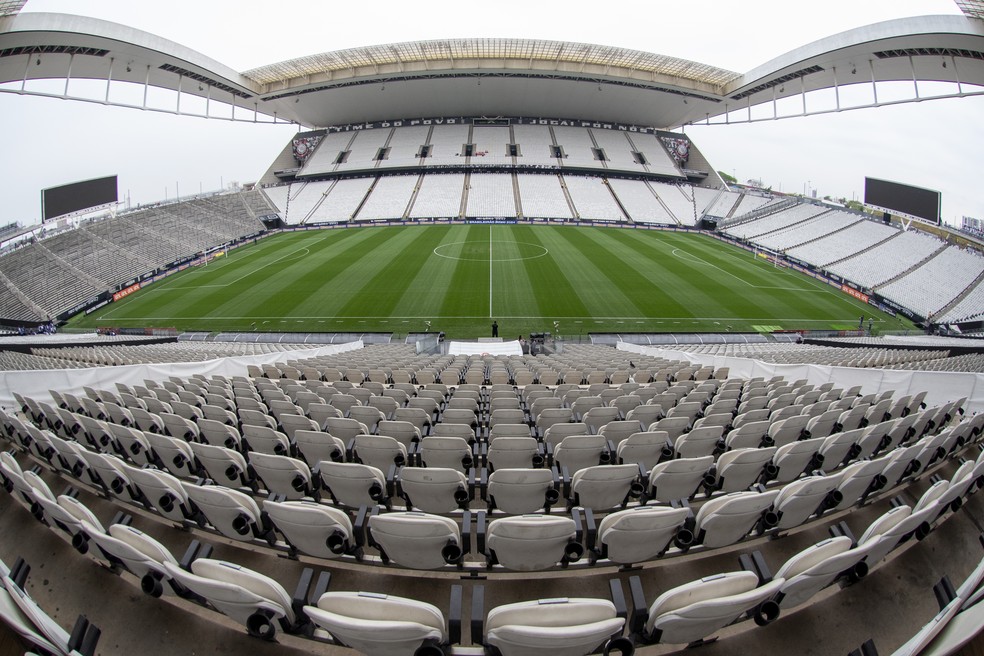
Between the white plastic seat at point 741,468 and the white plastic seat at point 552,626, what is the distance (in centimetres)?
251

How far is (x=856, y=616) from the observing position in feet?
8.99

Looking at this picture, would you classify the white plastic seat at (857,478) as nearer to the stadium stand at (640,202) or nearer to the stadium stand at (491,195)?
the stadium stand at (491,195)

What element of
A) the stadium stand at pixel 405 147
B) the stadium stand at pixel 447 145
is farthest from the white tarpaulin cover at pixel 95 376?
the stadium stand at pixel 405 147

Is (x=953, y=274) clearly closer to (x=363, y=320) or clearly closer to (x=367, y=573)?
(x=363, y=320)

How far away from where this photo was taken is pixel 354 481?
3.58 m

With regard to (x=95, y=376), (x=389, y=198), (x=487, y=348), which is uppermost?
(x=389, y=198)

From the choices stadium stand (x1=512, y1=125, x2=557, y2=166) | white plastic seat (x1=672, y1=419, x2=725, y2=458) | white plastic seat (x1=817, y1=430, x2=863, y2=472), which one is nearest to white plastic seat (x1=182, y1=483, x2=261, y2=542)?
white plastic seat (x1=672, y1=419, x2=725, y2=458)

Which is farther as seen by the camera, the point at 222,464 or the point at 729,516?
the point at 222,464

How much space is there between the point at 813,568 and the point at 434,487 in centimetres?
252

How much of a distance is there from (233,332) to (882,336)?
3676 centimetres

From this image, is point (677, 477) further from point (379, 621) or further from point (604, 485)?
point (379, 621)

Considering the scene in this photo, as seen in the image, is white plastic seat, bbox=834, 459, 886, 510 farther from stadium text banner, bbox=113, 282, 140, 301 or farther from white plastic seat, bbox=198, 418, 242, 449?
stadium text banner, bbox=113, 282, 140, 301

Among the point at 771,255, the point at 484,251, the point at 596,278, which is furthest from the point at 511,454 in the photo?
the point at 771,255

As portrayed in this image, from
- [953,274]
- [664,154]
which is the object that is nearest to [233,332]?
[953,274]
